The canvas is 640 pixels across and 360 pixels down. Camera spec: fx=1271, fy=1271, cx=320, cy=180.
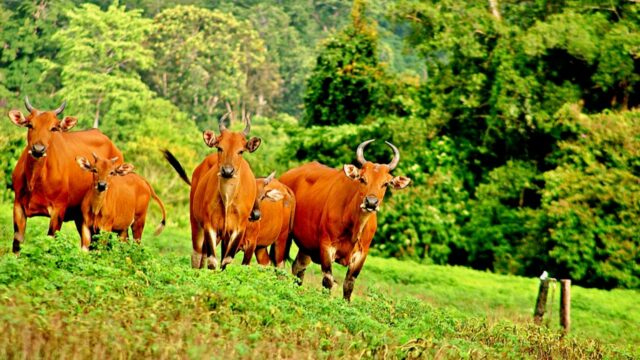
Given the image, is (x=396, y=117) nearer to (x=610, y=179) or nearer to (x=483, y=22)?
(x=483, y=22)

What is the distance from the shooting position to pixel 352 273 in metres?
15.9

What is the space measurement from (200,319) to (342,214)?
17.5ft

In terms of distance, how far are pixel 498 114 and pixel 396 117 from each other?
2.72 meters

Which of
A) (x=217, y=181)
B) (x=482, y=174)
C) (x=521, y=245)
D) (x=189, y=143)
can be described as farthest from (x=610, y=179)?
(x=189, y=143)

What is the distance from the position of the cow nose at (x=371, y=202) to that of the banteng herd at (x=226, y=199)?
12mm

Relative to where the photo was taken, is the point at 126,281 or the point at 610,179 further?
the point at 610,179

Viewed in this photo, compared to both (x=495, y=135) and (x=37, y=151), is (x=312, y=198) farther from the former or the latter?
(x=495, y=135)

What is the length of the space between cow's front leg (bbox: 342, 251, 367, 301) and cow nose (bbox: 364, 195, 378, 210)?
114 centimetres

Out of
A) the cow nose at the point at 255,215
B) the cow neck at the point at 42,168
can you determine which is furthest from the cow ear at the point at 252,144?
the cow neck at the point at 42,168

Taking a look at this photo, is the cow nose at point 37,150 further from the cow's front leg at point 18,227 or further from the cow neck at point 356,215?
the cow neck at point 356,215

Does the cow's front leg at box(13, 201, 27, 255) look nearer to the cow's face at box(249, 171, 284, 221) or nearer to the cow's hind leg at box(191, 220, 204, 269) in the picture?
the cow's hind leg at box(191, 220, 204, 269)

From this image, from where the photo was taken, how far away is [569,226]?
1029 inches

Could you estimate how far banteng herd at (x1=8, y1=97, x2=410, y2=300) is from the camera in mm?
15102

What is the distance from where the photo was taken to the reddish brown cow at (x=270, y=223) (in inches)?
634
